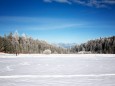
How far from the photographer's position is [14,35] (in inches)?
3497

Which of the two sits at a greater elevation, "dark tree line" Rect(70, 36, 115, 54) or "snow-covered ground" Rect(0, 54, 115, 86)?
"dark tree line" Rect(70, 36, 115, 54)

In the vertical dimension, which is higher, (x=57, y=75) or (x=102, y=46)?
(x=102, y=46)

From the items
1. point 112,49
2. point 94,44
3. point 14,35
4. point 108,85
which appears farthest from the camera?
point 94,44

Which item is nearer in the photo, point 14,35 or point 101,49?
point 14,35

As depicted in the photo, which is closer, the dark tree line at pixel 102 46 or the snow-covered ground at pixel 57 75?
the snow-covered ground at pixel 57 75

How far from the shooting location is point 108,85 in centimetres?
822

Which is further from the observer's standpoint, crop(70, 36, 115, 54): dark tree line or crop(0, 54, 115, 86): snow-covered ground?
crop(70, 36, 115, 54): dark tree line

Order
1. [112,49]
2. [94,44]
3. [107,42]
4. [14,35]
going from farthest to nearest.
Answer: [94,44]
[107,42]
[112,49]
[14,35]

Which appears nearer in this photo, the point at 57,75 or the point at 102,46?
the point at 57,75

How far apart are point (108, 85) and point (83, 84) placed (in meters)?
1.06

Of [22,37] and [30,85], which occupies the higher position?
[22,37]

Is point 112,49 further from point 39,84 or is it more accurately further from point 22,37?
point 39,84

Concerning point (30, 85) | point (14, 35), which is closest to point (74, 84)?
point (30, 85)

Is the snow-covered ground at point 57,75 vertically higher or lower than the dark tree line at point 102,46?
lower
